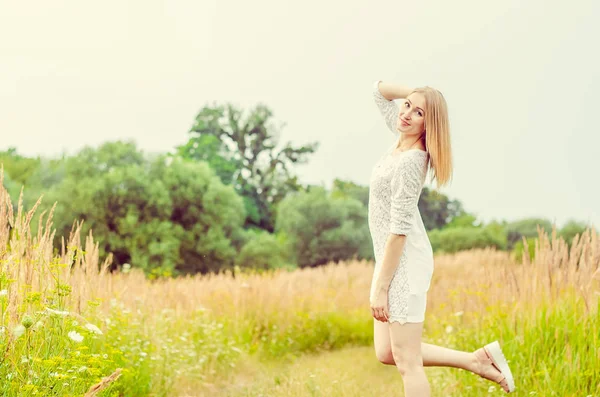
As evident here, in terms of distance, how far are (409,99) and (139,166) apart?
14.7 meters

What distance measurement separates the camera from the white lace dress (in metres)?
3.25

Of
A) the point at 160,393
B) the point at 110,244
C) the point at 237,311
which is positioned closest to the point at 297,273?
the point at 237,311

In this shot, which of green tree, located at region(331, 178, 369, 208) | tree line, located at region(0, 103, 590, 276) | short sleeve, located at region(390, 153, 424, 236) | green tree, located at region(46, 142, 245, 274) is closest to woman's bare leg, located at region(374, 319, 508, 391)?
short sleeve, located at region(390, 153, 424, 236)

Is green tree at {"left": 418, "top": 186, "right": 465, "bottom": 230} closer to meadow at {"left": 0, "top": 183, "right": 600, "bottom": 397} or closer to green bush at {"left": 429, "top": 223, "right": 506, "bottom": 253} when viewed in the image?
Answer: green bush at {"left": 429, "top": 223, "right": 506, "bottom": 253}

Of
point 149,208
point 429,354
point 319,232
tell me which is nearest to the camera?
point 429,354

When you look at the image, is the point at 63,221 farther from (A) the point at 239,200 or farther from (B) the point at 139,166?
(A) the point at 239,200

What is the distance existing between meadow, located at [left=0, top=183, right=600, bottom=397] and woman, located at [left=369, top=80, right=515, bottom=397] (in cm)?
138

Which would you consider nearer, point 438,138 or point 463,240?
point 438,138

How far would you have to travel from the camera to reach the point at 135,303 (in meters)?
6.13

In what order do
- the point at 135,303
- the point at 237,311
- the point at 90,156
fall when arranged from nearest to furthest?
the point at 135,303
the point at 237,311
the point at 90,156

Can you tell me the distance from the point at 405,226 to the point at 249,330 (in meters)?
4.50

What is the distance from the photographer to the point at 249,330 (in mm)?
7359

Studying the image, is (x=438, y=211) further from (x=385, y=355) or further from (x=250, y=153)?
→ (x=385, y=355)

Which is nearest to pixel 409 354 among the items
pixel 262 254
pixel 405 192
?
pixel 405 192
